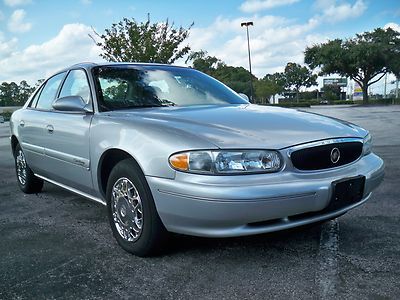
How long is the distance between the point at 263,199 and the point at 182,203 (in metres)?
0.50

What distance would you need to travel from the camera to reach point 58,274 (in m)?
2.89

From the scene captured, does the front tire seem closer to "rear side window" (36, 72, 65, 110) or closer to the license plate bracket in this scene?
the license plate bracket

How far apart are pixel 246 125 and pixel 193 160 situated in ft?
1.73

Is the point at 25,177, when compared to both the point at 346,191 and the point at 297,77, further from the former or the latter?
the point at 297,77

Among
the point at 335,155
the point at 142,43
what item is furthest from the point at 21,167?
the point at 142,43

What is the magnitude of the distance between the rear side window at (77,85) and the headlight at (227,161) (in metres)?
1.48

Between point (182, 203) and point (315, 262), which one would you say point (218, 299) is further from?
point (315, 262)

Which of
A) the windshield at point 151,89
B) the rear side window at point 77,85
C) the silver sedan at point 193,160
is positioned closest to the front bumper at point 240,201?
the silver sedan at point 193,160

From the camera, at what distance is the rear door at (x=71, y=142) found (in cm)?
368

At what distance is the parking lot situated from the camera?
2.59 m

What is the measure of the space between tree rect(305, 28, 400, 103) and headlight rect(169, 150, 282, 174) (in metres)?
51.8

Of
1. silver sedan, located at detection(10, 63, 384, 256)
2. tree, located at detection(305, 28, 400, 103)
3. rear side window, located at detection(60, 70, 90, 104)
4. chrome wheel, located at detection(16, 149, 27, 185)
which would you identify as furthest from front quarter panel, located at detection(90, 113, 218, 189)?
tree, located at detection(305, 28, 400, 103)

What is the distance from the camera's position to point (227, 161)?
269 cm

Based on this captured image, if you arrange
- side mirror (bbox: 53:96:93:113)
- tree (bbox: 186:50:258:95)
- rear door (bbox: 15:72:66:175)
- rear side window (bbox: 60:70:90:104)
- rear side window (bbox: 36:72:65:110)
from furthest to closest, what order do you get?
tree (bbox: 186:50:258:95) → rear side window (bbox: 36:72:65:110) → rear door (bbox: 15:72:66:175) → rear side window (bbox: 60:70:90:104) → side mirror (bbox: 53:96:93:113)
